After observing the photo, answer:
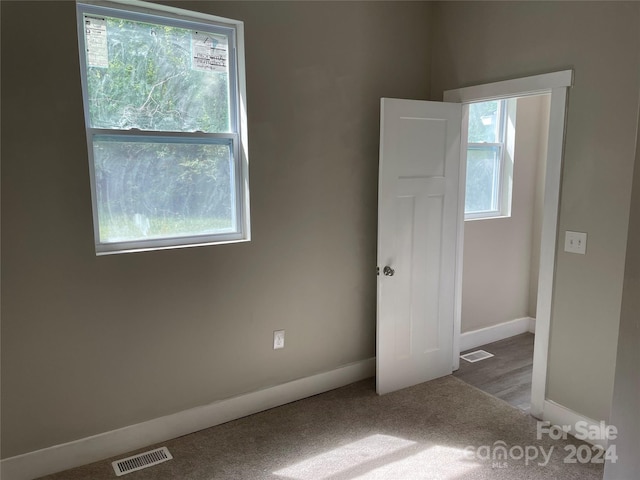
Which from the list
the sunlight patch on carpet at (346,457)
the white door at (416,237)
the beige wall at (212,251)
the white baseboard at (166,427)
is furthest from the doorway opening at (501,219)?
the sunlight patch on carpet at (346,457)

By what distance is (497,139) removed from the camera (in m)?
3.93

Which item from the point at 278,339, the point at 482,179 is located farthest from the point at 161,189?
the point at 482,179

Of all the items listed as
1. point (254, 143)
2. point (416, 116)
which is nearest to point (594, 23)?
point (416, 116)

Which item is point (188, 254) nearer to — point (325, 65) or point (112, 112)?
point (112, 112)

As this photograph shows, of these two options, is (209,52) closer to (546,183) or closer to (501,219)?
(546,183)

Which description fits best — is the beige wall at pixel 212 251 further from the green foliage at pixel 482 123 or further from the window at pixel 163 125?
the green foliage at pixel 482 123

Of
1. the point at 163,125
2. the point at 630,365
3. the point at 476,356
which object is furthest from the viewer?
the point at 476,356

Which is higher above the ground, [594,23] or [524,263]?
[594,23]

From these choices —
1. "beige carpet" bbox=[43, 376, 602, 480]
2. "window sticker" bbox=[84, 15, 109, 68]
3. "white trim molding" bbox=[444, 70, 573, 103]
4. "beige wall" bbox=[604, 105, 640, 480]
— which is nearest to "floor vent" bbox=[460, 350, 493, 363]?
"beige carpet" bbox=[43, 376, 602, 480]

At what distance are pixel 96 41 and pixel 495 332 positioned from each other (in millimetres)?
3711

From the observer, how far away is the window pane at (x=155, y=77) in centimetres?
235

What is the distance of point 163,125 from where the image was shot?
8.36 feet

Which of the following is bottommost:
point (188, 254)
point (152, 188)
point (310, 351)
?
point (310, 351)

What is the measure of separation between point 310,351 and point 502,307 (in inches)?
78.5
